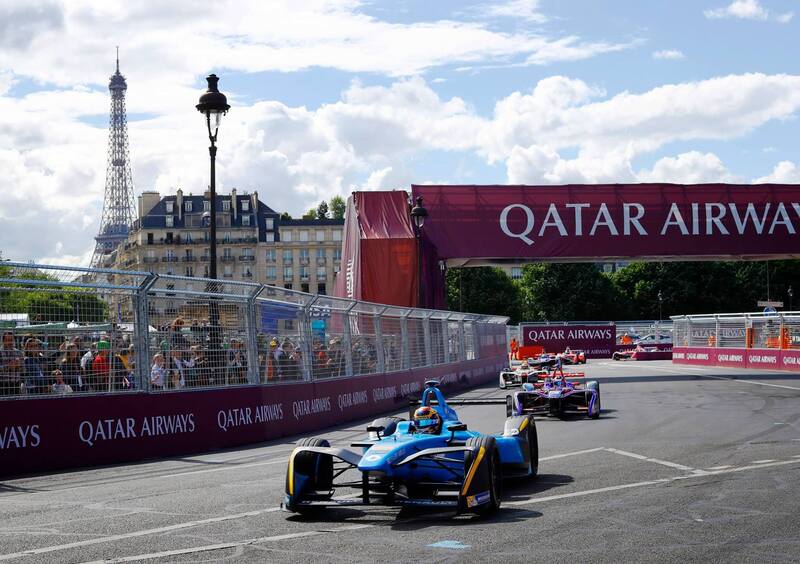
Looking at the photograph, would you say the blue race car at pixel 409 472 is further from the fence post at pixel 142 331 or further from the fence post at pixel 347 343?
the fence post at pixel 347 343

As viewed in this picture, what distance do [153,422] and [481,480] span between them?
6.84 metres

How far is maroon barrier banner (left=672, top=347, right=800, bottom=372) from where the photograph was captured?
37281mm

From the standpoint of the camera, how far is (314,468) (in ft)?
30.4

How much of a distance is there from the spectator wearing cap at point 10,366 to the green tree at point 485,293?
363 feet

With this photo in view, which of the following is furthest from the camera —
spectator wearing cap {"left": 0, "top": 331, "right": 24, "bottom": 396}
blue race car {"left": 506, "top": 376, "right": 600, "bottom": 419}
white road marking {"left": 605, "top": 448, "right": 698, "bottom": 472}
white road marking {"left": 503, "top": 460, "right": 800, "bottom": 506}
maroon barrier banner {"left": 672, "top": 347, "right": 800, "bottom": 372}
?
maroon barrier banner {"left": 672, "top": 347, "right": 800, "bottom": 372}

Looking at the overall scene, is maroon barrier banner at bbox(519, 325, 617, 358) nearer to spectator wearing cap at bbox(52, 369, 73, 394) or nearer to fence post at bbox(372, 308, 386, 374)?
fence post at bbox(372, 308, 386, 374)

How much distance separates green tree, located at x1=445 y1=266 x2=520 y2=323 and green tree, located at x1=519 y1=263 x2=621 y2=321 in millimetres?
8062

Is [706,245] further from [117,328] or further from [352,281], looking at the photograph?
[117,328]

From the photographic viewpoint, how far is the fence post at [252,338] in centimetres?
1686

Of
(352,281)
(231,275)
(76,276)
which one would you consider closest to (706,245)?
(352,281)

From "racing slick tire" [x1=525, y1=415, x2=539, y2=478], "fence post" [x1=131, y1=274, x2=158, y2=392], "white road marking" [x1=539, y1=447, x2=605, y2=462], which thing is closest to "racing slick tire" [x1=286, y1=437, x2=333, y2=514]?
"racing slick tire" [x1=525, y1=415, x2=539, y2=478]

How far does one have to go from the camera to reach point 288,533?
27.0 feet

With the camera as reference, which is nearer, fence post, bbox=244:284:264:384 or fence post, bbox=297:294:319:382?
fence post, bbox=244:284:264:384

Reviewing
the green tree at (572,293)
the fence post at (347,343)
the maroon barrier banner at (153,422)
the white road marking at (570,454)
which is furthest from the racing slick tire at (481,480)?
the green tree at (572,293)
